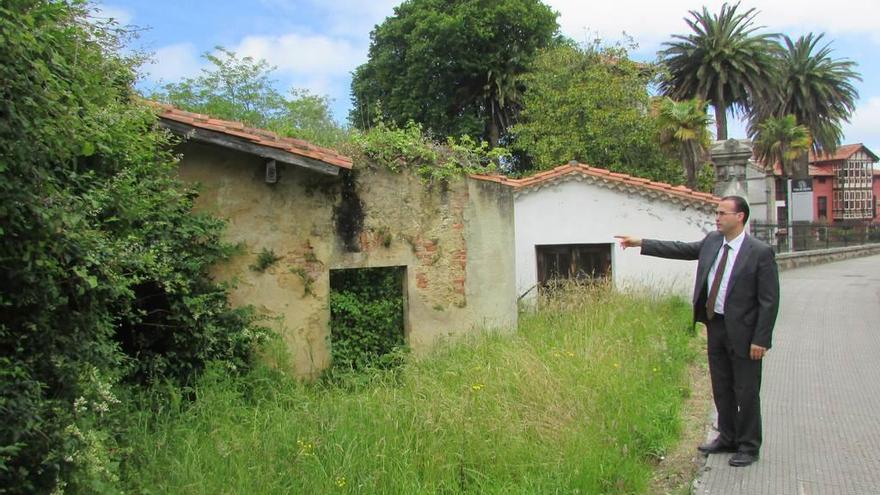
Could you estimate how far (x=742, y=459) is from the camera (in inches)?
188

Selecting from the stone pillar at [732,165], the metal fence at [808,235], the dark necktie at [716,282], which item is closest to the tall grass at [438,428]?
the dark necktie at [716,282]

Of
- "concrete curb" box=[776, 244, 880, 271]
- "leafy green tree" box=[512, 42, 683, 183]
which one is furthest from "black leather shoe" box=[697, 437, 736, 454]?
"concrete curb" box=[776, 244, 880, 271]

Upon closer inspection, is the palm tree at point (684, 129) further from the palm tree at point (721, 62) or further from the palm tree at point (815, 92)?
the palm tree at point (815, 92)

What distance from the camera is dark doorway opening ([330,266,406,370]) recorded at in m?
8.23

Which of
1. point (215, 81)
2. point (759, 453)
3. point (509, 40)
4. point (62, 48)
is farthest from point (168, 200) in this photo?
point (509, 40)

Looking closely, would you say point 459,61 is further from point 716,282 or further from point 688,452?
point 688,452

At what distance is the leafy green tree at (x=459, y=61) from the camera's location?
2727 centimetres

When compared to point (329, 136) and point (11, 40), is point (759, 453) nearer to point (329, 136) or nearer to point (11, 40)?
point (11, 40)

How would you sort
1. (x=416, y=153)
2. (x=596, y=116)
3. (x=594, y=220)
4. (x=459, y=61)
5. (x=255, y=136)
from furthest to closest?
(x=459, y=61) < (x=596, y=116) < (x=594, y=220) < (x=416, y=153) < (x=255, y=136)

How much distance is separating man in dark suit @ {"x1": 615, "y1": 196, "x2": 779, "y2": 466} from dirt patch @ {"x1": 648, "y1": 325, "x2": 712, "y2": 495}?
197mm

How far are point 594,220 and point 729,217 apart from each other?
9.07 m

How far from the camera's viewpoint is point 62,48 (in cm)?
337

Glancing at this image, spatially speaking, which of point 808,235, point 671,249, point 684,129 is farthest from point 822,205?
point 671,249

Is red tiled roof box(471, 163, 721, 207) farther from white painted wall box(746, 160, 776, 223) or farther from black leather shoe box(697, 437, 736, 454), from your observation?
white painted wall box(746, 160, 776, 223)
